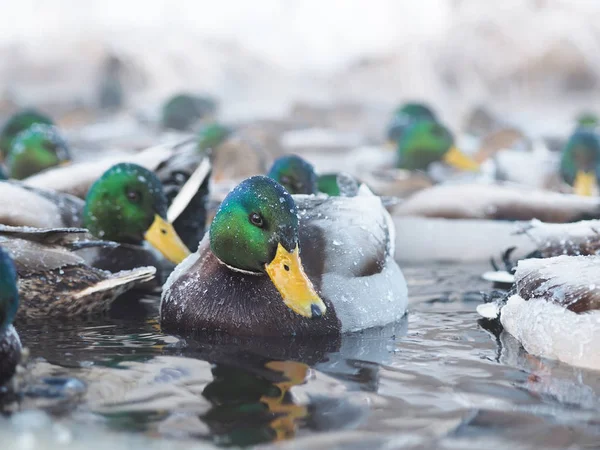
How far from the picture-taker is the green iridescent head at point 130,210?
20.0 feet

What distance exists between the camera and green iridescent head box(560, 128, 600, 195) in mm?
10125

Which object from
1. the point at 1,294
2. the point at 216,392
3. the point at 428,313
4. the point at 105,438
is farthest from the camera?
the point at 428,313

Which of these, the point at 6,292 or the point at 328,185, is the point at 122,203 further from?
the point at 6,292

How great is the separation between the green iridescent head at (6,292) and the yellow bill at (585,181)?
7148 millimetres

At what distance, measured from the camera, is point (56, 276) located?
5.19 metres

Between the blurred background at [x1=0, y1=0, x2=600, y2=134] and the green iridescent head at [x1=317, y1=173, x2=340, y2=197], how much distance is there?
32.8 ft

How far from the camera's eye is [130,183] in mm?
6125

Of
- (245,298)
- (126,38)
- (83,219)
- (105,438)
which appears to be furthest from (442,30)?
(105,438)

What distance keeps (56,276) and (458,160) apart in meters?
7.06

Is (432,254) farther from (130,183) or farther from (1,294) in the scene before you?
(1,294)

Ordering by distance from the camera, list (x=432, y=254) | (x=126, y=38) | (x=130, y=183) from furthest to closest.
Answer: (x=126, y=38)
(x=432, y=254)
(x=130, y=183)

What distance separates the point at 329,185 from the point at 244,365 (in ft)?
10.8

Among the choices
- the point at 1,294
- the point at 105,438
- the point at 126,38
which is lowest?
the point at 105,438

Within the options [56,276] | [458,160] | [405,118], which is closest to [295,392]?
[56,276]
